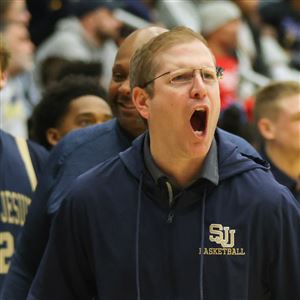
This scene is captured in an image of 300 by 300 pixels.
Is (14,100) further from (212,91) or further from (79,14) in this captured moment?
(212,91)

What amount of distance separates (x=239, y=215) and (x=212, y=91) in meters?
0.42

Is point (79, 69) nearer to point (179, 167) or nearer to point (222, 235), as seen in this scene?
point (179, 167)

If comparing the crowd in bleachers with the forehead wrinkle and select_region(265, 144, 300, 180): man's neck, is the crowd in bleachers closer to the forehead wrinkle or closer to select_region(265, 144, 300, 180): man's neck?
select_region(265, 144, 300, 180): man's neck

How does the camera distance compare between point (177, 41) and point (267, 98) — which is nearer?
point (177, 41)

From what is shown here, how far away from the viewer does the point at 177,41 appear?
3.42m

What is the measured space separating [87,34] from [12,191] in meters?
4.97

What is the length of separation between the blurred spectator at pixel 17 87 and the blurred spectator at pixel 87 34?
327 millimetres

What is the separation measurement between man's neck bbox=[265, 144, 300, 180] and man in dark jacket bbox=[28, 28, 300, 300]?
2.70m

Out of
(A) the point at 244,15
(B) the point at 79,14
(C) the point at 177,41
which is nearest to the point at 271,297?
(C) the point at 177,41

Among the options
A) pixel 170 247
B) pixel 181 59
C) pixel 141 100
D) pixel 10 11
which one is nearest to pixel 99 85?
pixel 141 100

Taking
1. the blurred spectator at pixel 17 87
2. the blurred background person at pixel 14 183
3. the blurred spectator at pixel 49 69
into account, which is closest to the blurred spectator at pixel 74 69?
the blurred spectator at pixel 49 69

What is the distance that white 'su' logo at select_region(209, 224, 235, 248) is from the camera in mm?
3316

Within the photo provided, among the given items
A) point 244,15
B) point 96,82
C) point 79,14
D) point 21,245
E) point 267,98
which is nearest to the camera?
point 21,245

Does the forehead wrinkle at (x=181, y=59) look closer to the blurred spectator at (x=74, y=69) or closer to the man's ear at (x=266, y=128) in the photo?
the man's ear at (x=266, y=128)
